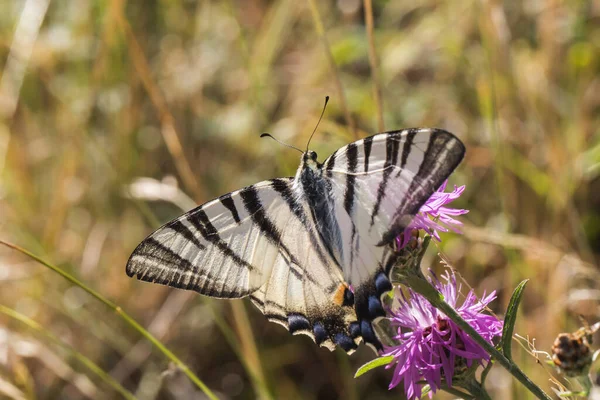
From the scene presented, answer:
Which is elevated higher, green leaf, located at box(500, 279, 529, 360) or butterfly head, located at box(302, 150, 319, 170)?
A: butterfly head, located at box(302, 150, 319, 170)

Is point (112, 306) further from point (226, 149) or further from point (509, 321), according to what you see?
point (226, 149)

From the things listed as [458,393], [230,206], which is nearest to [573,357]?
[458,393]

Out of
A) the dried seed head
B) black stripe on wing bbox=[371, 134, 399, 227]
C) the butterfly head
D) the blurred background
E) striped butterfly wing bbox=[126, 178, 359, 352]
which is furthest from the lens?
the blurred background

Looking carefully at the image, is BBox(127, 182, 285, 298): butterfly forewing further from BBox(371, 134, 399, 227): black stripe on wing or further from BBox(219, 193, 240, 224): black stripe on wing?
BBox(371, 134, 399, 227): black stripe on wing

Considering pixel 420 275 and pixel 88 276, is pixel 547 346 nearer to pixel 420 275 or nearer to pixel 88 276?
pixel 420 275

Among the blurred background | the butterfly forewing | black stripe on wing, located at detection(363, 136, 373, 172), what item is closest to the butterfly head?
→ the butterfly forewing

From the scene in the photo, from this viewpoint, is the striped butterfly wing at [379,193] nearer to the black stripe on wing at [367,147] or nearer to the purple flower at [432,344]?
the black stripe on wing at [367,147]
